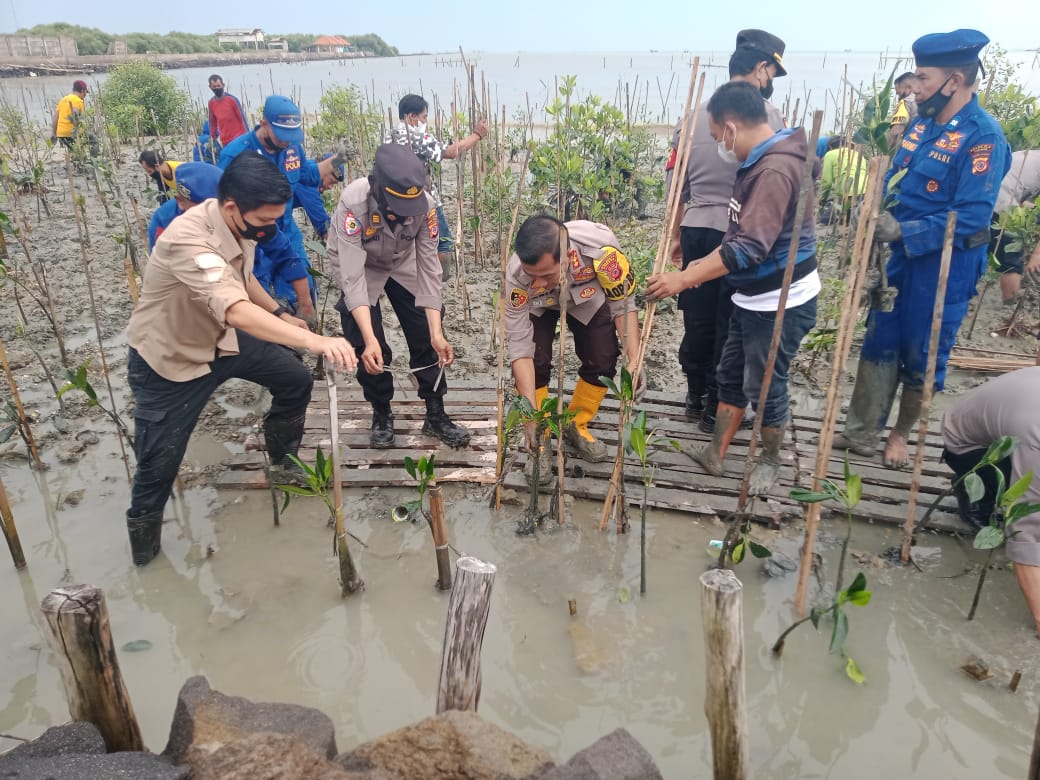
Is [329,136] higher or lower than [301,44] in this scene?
lower

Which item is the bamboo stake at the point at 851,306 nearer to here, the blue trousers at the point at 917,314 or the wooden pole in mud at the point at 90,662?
the blue trousers at the point at 917,314

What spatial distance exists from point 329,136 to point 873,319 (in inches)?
303

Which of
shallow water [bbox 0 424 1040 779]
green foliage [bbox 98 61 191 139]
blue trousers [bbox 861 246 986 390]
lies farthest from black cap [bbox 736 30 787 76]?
green foliage [bbox 98 61 191 139]

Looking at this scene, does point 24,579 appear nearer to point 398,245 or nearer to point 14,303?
point 398,245

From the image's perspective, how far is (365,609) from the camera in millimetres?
2582

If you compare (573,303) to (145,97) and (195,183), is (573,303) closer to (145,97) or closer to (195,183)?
(195,183)

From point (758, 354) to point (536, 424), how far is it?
973 millimetres

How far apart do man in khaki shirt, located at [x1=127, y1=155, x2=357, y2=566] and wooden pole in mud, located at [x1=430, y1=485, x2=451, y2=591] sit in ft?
1.79

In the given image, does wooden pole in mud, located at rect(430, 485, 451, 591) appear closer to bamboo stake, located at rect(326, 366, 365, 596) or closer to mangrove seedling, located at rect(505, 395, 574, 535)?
bamboo stake, located at rect(326, 366, 365, 596)

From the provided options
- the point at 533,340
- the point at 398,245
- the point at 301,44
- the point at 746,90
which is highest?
the point at 301,44

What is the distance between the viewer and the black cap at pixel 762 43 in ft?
10.2

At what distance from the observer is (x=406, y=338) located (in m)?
3.39

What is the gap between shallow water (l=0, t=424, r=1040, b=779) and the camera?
6.88 ft

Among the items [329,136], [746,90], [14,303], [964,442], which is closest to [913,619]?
[964,442]
